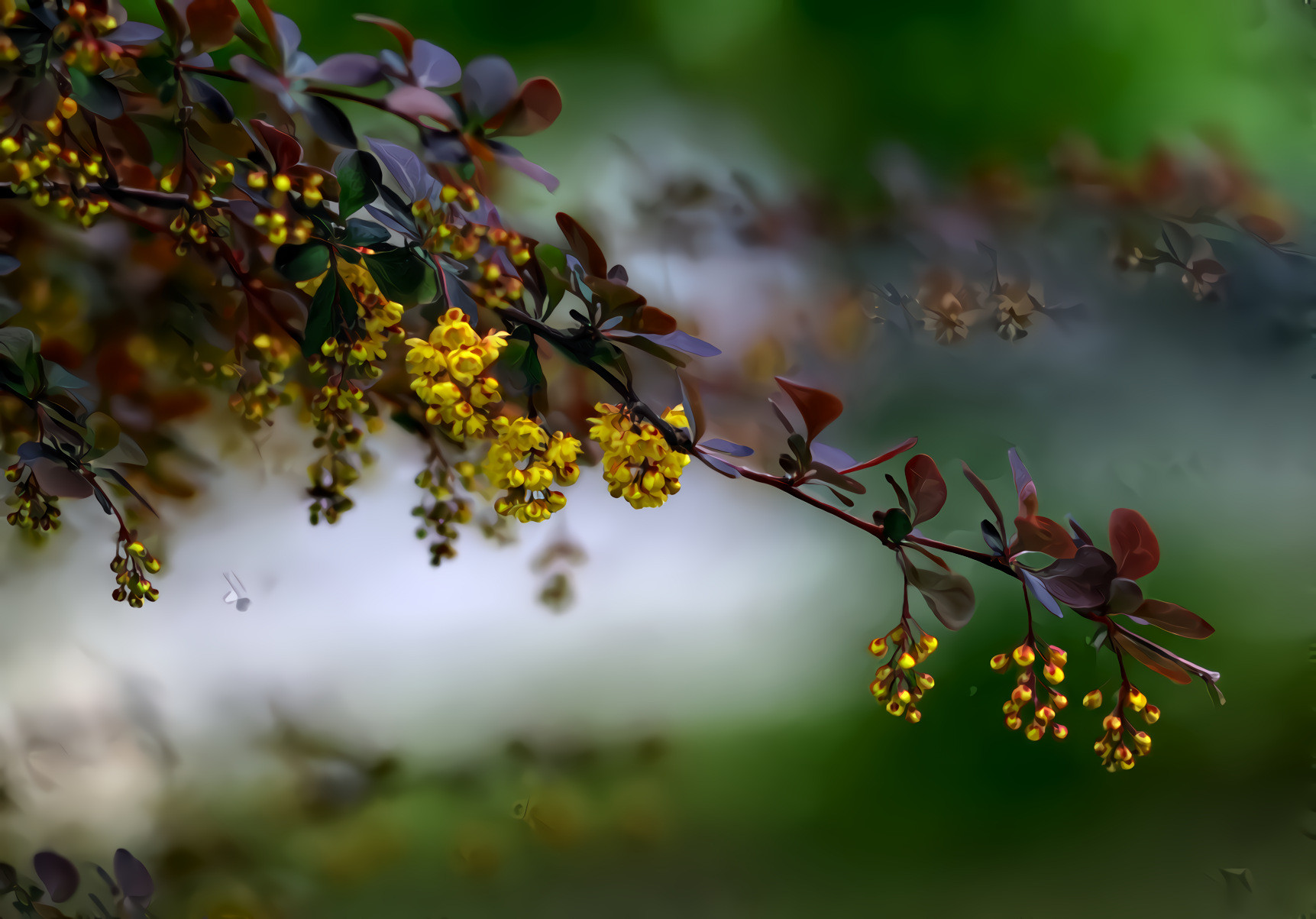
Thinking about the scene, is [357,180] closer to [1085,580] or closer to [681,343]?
[681,343]

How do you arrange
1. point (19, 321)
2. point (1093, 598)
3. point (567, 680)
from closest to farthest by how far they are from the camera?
point (1093, 598), point (19, 321), point (567, 680)

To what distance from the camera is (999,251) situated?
0.74 meters

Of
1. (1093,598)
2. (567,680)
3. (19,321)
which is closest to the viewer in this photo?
(1093,598)

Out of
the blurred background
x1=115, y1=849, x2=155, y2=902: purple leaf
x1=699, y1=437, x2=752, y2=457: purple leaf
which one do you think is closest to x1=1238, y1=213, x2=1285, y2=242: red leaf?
the blurred background

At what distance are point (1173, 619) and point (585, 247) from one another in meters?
0.30

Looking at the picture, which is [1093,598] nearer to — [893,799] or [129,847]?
[893,799]

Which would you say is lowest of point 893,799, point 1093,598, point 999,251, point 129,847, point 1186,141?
point 129,847

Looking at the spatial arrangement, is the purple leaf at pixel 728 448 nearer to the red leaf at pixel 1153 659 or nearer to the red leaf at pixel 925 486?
the red leaf at pixel 925 486

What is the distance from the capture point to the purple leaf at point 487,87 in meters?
0.30

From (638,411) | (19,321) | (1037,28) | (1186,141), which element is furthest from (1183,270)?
(19,321)

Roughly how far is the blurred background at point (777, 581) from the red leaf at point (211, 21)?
1.13ft

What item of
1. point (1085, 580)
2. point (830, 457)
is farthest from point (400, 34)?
point (1085, 580)

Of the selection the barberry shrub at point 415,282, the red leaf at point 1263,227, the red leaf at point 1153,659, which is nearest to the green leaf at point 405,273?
the barberry shrub at point 415,282

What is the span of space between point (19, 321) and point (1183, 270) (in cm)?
94
